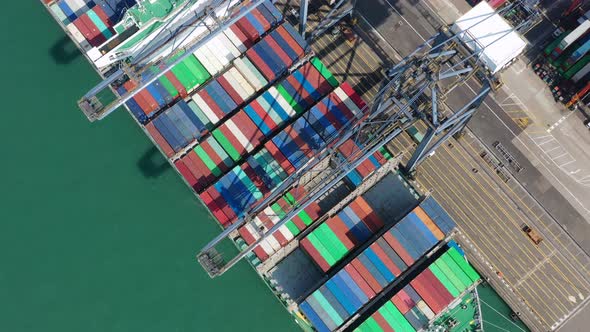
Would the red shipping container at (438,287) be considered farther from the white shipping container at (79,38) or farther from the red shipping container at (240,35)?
the white shipping container at (79,38)

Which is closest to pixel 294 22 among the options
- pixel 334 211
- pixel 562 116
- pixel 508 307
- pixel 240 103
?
pixel 240 103

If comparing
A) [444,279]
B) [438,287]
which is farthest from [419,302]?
[444,279]

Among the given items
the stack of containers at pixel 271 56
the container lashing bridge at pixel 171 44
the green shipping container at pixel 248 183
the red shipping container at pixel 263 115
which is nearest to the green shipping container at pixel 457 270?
the green shipping container at pixel 248 183

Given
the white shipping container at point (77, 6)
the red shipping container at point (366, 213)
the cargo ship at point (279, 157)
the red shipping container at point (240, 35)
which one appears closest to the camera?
the cargo ship at point (279, 157)

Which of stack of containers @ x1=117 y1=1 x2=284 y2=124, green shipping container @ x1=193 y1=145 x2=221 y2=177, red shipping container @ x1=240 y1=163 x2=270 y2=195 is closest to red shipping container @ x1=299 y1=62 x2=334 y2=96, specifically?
stack of containers @ x1=117 y1=1 x2=284 y2=124

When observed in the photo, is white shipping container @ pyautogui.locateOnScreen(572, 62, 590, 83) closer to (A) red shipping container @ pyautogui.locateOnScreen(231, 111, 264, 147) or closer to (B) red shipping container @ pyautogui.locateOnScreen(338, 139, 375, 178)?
(B) red shipping container @ pyautogui.locateOnScreen(338, 139, 375, 178)

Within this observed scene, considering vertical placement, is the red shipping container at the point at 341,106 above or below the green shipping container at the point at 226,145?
below

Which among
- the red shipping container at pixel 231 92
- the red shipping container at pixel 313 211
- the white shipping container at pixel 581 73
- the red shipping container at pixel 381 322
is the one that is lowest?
the red shipping container at pixel 381 322
